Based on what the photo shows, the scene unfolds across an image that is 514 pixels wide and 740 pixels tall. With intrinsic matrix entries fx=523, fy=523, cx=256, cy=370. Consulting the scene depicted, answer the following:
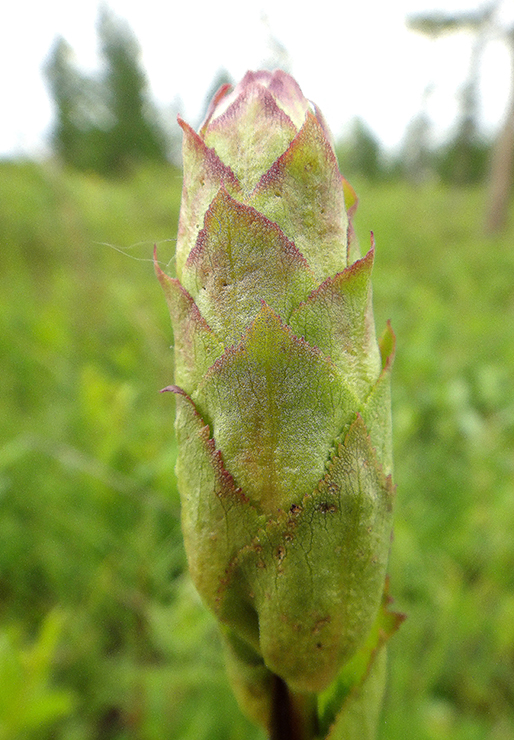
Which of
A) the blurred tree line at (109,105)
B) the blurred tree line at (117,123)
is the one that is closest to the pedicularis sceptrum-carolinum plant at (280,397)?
the blurred tree line at (117,123)

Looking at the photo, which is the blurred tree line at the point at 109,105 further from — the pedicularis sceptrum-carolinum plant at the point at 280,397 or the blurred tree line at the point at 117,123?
the pedicularis sceptrum-carolinum plant at the point at 280,397

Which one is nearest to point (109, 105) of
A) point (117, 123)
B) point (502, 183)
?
point (117, 123)

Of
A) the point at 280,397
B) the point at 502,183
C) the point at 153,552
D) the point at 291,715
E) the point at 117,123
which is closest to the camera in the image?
the point at 280,397

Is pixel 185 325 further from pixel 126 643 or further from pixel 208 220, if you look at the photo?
pixel 126 643

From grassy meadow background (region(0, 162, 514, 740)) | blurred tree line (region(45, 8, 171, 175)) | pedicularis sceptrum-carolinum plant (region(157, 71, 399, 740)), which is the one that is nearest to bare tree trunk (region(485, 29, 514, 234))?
grassy meadow background (region(0, 162, 514, 740))

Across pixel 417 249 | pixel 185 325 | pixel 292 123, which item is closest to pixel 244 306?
pixel 185 325

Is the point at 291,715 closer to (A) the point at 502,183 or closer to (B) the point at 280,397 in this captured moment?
(B) the point at 280,397

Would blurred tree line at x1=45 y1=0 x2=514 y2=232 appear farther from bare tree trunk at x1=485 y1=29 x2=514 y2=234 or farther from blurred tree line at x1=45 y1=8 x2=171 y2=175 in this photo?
bare tree trunk at x1=485 y1=29 x2=514 y2=234
